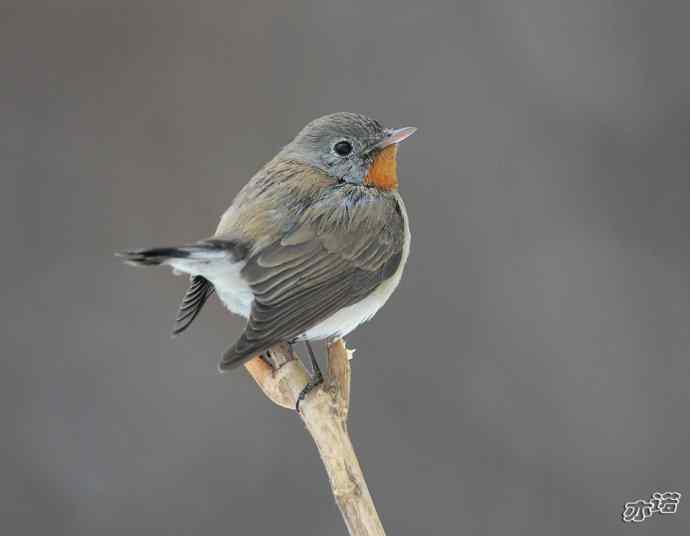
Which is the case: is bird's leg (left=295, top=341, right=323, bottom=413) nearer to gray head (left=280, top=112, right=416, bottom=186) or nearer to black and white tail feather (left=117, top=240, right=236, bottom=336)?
black and white tail feather (left=117, top=240, right=236, bottom=336)

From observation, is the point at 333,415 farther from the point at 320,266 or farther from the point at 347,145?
the point at 347,145

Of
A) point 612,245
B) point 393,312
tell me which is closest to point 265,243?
point 393,312

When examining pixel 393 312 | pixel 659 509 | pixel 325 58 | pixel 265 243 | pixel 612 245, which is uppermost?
pixel 325 58

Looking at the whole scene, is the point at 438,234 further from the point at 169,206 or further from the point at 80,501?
the point at 80,501

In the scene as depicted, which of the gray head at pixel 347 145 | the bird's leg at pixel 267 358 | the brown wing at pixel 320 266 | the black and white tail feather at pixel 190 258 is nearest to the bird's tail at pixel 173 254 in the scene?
the black and white tail feather at pixel 190 258

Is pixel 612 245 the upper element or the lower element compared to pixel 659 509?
upper

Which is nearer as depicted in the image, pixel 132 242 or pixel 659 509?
pixel 659 509

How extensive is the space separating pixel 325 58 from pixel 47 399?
6.23 feet

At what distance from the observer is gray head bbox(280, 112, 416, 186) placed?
3.17 meters

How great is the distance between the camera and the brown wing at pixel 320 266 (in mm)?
2709

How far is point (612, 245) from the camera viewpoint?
14.2 ft

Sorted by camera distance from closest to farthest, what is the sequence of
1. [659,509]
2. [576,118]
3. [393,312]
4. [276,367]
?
→ [276,367] < [659,509] < [393,312] < [576,118]

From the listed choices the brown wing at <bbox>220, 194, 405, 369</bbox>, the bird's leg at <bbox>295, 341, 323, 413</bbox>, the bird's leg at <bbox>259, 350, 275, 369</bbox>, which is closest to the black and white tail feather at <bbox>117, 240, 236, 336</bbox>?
the brown wing at <bbox>220, 194, 405, 369</bbox>

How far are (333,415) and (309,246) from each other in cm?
57
